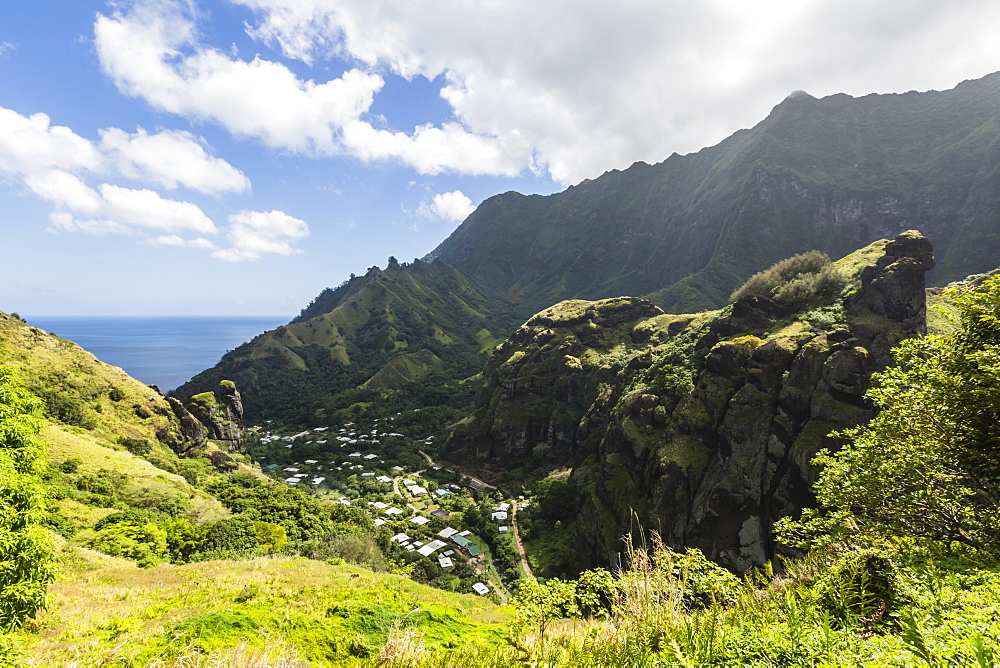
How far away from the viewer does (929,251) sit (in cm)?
5131

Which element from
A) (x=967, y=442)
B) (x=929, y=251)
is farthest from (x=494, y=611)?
(x=929, y=251)

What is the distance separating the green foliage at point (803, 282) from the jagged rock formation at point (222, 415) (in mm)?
106753

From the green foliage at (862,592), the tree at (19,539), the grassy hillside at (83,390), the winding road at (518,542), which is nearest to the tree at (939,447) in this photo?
the green foliage at (862,592)

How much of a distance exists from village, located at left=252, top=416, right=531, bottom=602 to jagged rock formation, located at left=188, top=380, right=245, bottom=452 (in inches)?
406

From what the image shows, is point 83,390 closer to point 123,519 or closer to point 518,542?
point 123,519

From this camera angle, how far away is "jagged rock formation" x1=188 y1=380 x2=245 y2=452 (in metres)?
76.5

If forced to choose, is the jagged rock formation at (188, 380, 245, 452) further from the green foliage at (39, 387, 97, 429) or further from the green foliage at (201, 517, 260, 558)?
the green foliage at (201, 517, 260, 558)

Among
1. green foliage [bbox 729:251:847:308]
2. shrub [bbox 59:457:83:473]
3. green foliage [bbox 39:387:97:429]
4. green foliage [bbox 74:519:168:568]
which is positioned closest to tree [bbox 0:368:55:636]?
green foliage [bbox 74:519:168:568]

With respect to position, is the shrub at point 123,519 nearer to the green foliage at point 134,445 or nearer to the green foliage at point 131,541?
the green foliage at point 131,541

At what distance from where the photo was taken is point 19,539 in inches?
386

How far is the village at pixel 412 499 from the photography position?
2009 inches

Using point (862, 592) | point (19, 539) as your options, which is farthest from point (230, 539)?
→ point (862, 592)

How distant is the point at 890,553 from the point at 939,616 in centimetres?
559

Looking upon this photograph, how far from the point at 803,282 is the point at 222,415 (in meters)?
116
